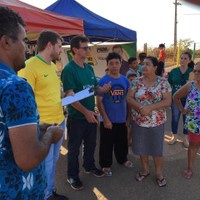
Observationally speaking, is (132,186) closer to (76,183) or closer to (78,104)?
(76,183)

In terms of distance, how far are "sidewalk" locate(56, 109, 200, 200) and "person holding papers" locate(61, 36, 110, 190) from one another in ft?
0.56

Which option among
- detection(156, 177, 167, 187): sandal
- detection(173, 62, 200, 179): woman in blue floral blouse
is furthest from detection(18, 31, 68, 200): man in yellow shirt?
detection(173, 62, 200, 179): woman in blue floral blouse

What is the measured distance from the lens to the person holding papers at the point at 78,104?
9.78ft

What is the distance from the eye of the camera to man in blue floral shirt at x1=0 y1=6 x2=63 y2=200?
3.53 ft

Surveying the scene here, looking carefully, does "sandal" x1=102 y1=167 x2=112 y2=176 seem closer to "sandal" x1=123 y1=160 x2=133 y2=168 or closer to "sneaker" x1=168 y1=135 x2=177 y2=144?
"sandal" x1=123 y1=160 x2=133 y2=168

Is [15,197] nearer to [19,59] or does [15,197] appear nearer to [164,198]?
[19,59]

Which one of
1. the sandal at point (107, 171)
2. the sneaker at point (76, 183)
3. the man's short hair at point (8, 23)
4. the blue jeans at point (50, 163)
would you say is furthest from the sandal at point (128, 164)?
the man's short hair at point (8, 23)

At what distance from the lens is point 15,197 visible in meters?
1.23

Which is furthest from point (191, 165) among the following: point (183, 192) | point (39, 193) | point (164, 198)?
point (39, 193)

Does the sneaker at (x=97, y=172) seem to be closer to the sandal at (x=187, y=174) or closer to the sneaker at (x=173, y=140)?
the sandal at (x=187, y=174)

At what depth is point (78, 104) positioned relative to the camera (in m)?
2.98

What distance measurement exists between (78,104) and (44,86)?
61 cm

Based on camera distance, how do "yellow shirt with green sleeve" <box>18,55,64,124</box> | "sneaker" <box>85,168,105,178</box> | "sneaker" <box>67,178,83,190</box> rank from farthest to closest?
"sneaker" <box>85,168,105,178</box> < "sneaker" <box>67,178,83,190</box> < "yellow shirt with green sleeve" <box>18,55,64,124</box>

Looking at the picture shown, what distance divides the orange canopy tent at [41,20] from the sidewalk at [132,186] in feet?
7.13
